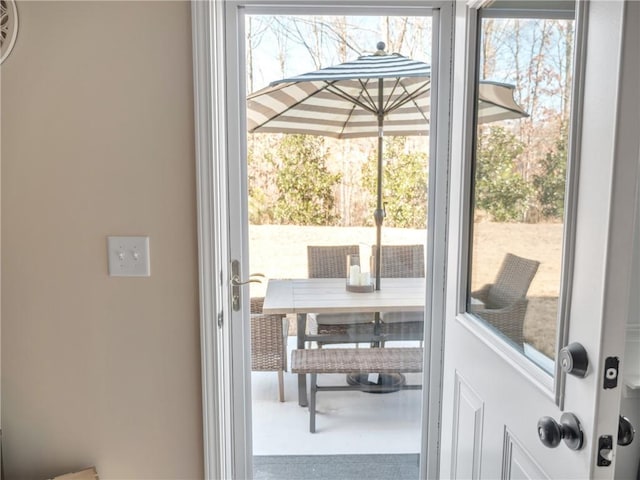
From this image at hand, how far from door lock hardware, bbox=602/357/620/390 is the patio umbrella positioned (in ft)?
3.44

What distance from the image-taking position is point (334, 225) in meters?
1.62

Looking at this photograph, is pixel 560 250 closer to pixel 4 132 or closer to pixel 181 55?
pixel 181 55

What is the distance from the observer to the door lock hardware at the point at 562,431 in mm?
795

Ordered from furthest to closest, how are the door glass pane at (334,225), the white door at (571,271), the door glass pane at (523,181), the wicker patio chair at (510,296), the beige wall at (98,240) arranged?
the door glass pane at (334,225)
the beige wall at (98,240)
the wicker patio chair at (510,296)
the door glass pane at (523,181)
the white door at (571,271)

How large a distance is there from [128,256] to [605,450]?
50.7 inches

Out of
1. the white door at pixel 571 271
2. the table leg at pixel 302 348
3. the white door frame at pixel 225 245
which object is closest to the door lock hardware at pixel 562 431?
the white door at pixel 571 271

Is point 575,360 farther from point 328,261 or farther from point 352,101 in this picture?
point 352,101

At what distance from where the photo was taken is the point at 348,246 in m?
1.64

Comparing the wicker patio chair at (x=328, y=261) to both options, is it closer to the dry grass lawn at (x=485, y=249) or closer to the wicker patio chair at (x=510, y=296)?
the dry grass lawn at (x=485, y=249)

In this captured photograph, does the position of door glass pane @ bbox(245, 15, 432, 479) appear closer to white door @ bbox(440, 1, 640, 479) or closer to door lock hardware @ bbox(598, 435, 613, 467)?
white door @ bbox(440, 1, 640, 479)

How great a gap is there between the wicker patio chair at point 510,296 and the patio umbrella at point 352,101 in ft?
2.19

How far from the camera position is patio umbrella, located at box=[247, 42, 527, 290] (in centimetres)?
155

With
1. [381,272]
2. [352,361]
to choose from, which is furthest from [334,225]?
[352,361]

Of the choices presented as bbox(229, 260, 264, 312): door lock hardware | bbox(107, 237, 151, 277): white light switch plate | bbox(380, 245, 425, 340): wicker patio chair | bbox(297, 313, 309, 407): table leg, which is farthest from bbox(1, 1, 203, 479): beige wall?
bbox(380, 245, 425, 340): wicker patio chair
